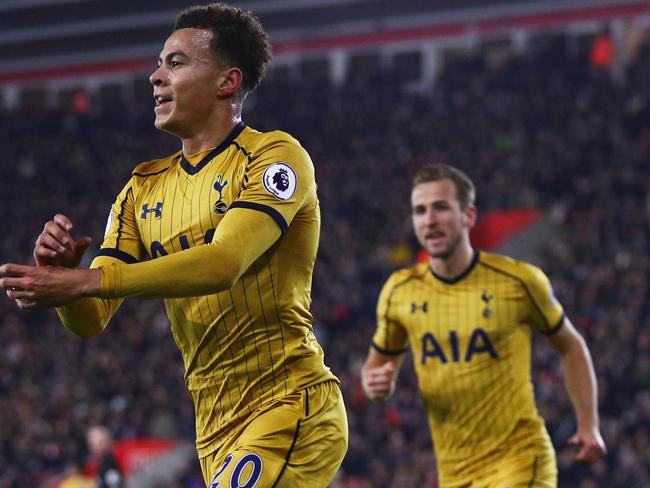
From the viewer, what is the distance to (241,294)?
3.85m

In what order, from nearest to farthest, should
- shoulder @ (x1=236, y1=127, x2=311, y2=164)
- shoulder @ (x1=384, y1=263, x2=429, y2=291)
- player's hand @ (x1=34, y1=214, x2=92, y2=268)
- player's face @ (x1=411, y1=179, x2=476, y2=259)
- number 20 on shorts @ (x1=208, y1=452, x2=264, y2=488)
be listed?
player's hand @ (x1=34, y1=214, x2=92, y2=268), number 20 on shorts @ (x1=208, y1=452, x2=264, y2=488), shoulder @ (x1=236, y1=127, x2=311, y2=164), player's face @ (x1=411, y1=179, x2=476, y2=259), shoulder @ (x1=384, y1=263, x2=429, y2=291)

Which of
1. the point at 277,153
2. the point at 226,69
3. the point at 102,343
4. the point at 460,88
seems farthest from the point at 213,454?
the point at 460,88

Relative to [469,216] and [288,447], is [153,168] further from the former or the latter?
[469,216]

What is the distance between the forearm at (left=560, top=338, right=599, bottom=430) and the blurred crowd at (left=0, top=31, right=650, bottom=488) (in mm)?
7672

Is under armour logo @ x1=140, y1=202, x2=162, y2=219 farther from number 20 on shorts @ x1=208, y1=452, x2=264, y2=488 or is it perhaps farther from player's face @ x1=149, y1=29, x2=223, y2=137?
number 20 on shorts @ x1=208, y1=452, x2=264, y2=488

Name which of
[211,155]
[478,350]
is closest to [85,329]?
[211,155]

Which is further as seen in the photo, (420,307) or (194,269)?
(420,307)

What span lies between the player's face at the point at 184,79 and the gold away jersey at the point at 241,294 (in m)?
0.18

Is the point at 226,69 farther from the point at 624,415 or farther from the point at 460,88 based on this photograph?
the point at 460,88

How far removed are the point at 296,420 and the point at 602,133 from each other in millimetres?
22351

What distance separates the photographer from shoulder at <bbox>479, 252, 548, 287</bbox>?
5859mm

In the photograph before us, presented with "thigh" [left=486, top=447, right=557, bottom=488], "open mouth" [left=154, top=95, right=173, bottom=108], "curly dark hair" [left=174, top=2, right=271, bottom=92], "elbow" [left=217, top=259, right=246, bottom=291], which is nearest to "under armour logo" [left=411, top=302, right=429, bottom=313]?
"thigh" [left=486, top=447, right=557, bottom=488]

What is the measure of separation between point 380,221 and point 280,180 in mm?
21080

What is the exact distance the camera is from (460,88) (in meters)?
29.3
